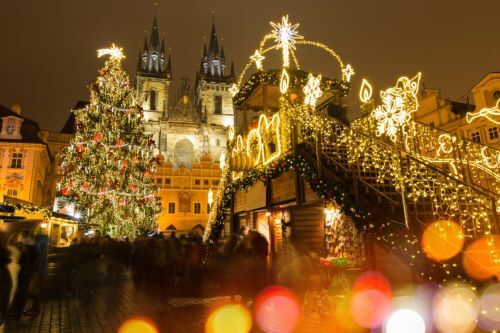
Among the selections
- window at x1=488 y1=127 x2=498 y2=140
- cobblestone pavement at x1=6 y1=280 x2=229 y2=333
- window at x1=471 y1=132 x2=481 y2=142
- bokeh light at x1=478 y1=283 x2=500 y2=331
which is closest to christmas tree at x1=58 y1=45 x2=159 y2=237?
cobblestone pavement at x1=6 y1=280 x2=229 y2=333

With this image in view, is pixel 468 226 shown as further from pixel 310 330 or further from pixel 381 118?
pixel 381 118

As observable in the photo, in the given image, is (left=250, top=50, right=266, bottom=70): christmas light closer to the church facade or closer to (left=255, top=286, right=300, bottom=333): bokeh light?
(left=255, top=286, right=300, bottom=333): bokeh light

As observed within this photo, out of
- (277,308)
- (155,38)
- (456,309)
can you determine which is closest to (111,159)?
(277,308)

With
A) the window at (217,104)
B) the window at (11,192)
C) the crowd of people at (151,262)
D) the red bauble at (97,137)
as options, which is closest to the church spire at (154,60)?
the window at (217,104)

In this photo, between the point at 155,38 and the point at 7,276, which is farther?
the point at 155,38

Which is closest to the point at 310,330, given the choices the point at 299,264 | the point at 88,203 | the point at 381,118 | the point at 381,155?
the point at 299,264

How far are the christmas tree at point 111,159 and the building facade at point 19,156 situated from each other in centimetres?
1533

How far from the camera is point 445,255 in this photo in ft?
18.9

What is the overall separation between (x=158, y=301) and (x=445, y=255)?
23.2ft

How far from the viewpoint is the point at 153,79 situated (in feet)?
229

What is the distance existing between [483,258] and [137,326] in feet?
21.5

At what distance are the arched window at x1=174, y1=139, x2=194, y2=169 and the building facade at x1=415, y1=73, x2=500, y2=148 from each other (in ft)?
150

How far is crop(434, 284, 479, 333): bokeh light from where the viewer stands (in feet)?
17.7

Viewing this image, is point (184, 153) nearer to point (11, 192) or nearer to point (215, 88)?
point (215, 88)
